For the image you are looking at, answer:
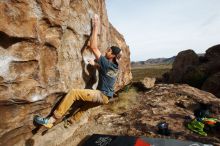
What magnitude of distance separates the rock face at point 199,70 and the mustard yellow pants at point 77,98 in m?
16.4

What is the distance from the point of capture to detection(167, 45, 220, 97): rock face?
74.6ft

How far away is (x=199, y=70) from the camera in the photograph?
25547 millimetres

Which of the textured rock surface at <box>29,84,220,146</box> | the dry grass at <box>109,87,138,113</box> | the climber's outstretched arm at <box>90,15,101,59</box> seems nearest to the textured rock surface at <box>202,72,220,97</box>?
the textured rock surface at <box>29,84,220,146</box>

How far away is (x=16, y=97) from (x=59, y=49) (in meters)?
1.82

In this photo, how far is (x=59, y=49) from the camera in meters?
7.39

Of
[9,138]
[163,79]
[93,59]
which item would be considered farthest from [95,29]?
[163,79]

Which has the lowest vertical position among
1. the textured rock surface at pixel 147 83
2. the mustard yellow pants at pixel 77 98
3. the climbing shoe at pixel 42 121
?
the climbing shoe at pixel 42 121

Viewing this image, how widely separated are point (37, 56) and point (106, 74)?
2.31 m

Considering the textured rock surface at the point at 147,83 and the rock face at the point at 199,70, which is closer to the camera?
the textured rock surface at the point at 147,83

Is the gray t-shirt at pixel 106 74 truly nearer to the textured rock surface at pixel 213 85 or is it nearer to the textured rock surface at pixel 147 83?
the textured rock surface at pixel 147 83

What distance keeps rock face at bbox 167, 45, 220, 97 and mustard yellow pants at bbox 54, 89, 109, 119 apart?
16381 millimetres

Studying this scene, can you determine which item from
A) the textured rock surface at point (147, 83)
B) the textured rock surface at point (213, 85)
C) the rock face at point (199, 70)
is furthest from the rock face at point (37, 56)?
Answer: the rock face at point (199, 70)

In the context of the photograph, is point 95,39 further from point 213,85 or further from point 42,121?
point 213,85

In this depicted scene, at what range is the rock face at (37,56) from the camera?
6066 mm
